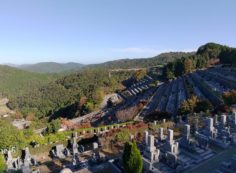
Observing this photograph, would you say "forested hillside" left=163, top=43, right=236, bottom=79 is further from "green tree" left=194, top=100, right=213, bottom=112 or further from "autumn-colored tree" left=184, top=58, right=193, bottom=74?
"green tree" left=194, top=100, right=213, bottom=112

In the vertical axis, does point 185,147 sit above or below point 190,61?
below

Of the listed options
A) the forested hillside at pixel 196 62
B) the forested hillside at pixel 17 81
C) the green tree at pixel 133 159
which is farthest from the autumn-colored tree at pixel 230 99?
the forested hillside at pixel 17 81

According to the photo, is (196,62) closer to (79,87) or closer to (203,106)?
(203,106)

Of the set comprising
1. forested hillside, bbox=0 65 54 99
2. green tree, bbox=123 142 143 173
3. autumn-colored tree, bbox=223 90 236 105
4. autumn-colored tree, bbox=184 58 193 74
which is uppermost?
autumn-colored tree, bbox=184 58 193 74

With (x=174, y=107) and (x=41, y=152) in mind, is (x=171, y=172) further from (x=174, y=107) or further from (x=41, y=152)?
(x=174, y=107)

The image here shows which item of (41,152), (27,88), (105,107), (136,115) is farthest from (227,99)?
(27,88)

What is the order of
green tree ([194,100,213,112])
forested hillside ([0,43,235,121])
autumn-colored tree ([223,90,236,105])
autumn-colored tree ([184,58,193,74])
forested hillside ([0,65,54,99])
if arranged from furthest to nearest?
forested hillside ([0,65,54,99])
forested hillside ([0,43,235,121])
autumn-colored tree ([184,58,193,74])
green tree ([194,100,213,112])
autumn-colored tree ([223,90,236,105])

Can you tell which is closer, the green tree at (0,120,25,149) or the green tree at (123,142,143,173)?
the green tree at (123,142,143,173)

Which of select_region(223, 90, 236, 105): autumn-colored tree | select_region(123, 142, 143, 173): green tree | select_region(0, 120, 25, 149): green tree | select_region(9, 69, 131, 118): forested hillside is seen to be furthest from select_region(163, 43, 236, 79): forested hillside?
select_region(123, 142, 143, 173): green tree

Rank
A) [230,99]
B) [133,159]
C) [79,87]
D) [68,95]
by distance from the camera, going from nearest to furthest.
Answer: [133,159], [230,99], [68,95], [79,87]

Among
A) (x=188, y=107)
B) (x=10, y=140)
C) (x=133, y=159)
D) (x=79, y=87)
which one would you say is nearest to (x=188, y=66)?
(x=188, y=107)

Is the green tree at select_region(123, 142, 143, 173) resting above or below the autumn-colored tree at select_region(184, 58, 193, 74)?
below
